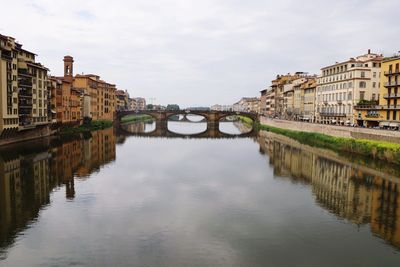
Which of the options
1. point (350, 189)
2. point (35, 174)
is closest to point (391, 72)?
point (350, 189)

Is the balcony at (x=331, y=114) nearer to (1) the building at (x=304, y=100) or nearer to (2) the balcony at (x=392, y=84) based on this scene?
(1) the building at (x=304, y=100)

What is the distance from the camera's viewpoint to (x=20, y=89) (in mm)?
58219

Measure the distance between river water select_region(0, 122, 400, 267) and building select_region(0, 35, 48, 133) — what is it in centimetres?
792

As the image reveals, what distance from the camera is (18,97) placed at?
57.3 meters

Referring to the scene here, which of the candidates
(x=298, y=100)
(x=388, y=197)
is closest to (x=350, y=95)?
(x=298, y=100)

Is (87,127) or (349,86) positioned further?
(87,127)

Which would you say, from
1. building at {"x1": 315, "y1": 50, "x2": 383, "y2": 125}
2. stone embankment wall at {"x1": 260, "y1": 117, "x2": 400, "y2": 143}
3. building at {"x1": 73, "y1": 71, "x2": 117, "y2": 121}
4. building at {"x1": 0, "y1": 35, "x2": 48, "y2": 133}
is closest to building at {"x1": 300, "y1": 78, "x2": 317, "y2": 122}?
stone embankment wall at {"x1": 260, "y1": 117, "x2": 400, "y2": 143}

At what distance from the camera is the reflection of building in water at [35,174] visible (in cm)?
2413

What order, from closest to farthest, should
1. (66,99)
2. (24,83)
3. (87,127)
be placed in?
(24,83) < (66,99) < (87,127)

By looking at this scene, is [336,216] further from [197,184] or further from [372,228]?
[197,184]

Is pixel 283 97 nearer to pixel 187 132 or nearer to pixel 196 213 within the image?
pixel 187 132

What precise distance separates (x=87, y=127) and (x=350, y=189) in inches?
2813

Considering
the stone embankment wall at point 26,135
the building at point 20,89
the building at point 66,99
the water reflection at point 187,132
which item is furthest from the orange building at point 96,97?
the building at point 20,89

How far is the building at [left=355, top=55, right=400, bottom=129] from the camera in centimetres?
5881
